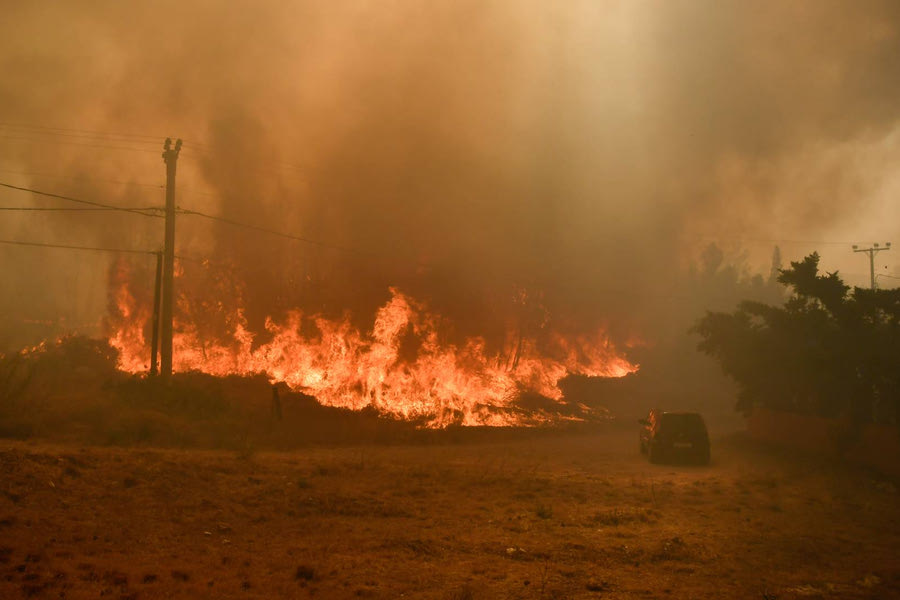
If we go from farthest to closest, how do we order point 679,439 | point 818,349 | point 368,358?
point 368,358, point 818,349, point 679,439

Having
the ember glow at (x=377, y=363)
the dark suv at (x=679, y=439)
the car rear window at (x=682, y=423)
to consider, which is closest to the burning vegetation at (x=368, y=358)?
A: the ember glow at (x=377, y=363)

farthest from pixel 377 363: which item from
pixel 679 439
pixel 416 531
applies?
pixel 416 531

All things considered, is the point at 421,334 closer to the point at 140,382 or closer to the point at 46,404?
the point at 140,382

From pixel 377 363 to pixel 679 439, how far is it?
15372 millimetres

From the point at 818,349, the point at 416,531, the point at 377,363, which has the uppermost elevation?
the point at 818,349

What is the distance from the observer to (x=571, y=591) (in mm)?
8188

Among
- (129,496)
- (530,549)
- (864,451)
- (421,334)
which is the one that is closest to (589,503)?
(530,549)

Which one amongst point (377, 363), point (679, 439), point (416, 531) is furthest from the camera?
point (377, 363)

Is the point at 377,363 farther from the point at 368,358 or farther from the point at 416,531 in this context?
the point at 416,531

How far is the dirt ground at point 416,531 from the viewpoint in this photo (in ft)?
26.8

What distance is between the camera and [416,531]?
36.6 feet

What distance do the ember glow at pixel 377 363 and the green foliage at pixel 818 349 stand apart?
34.2 feet

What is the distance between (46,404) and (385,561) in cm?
1699

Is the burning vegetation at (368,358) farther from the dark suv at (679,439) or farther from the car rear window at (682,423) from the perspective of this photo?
the car rear window at (682,423)
